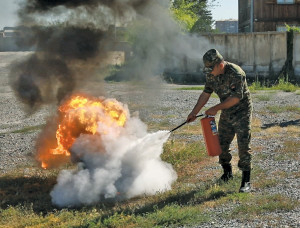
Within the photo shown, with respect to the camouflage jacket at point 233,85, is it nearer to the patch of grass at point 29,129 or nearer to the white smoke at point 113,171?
the white smoke at point 113,171

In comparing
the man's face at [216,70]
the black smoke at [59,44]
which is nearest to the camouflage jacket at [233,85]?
the man's face at [216,70]

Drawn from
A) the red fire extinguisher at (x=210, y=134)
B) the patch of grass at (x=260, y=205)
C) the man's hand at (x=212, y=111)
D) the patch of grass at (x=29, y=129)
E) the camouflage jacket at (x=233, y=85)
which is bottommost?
the patch of grass at (x=29, y=129)

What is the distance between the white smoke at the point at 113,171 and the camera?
6.46 metres

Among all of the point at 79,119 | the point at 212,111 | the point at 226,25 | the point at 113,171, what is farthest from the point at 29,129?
the point at 226,25

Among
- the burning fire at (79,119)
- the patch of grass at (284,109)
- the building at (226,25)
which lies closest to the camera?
the burning fire at (79,119)

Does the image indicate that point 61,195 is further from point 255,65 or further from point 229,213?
point 255,65

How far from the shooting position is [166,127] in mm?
12180

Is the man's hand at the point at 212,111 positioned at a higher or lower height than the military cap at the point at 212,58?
lower

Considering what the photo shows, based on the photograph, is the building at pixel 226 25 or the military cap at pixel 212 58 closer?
the military cap at pixel 212 58

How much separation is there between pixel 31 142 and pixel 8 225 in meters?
5.35

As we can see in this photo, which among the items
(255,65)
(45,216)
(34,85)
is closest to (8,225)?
(45,216)

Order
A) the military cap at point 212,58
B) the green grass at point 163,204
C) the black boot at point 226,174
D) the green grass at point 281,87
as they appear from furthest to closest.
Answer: the green grass at point 281,87, the black boot at point 226,174, the military cap at point 212,58, the green grass at point 163,204

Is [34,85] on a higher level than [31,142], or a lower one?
higher

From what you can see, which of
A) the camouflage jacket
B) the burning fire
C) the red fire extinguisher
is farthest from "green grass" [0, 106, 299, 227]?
the camouflage jacket
